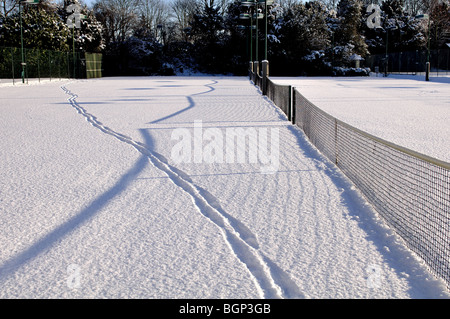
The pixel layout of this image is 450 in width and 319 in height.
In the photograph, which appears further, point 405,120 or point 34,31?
point 34,31

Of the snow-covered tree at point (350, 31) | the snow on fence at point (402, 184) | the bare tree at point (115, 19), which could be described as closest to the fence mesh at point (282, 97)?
the snow on fence at point (402, 184)

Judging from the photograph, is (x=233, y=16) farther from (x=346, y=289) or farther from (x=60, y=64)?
(x=346, y=289)

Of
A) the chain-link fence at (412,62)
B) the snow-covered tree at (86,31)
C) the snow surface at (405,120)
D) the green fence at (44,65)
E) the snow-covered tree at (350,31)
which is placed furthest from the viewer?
the snow-covered tree at (350,31)

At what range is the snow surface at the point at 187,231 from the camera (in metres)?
4.37

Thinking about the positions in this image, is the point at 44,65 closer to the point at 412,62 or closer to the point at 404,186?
the point at 412,62

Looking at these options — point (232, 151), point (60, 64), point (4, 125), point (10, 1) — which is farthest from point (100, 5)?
point (232, 151)

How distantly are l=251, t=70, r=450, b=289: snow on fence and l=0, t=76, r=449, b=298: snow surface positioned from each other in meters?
0.17

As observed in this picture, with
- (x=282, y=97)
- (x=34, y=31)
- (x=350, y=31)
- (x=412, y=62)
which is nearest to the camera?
(x=282, y=97)

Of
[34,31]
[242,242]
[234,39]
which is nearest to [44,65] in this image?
[34,31]

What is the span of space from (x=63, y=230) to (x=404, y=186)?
3956mm

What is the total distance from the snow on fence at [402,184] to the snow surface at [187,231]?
0.56ft

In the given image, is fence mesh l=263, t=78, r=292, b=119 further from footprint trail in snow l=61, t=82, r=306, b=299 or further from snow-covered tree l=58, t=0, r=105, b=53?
snow-covered tree l=58, t=0, r=105, b=53

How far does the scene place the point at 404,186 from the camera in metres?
6.81

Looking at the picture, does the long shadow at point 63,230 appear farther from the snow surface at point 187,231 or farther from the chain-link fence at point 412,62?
the chain-link fence at point 412,62
